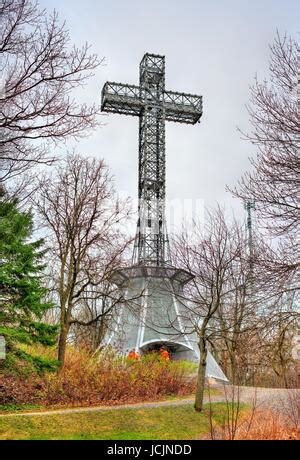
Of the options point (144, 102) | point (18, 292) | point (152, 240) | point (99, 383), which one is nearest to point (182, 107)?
point (144, 102)

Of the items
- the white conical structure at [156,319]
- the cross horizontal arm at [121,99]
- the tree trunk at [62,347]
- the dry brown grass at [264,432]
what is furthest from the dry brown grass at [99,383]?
the cross horizontal arm at [121,99]

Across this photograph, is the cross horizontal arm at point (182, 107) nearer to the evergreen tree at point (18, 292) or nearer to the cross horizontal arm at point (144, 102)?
the cross horizontal arm at point (144, 102)

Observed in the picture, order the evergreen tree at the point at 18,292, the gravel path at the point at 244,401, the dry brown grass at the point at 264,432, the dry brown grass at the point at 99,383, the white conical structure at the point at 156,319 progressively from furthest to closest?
the white conical structure at the point at 156,319, the evergreen tree at the point at 18,292, the dry brown grass at the point at 99,383, the gravel path at the point at 244,401, the dry brown grass at the point at 264,432

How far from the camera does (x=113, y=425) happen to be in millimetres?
9844

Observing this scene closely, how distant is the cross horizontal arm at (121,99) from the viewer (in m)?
21.5

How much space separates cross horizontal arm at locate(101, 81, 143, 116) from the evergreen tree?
9.15m

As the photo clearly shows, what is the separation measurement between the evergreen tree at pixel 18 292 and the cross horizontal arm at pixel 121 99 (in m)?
9.15

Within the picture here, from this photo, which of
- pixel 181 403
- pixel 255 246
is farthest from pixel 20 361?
pixel 255 246

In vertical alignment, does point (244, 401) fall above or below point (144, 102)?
below

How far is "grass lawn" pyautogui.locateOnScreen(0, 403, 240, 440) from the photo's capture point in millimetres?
8828

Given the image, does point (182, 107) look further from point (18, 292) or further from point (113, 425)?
point (113, 425)

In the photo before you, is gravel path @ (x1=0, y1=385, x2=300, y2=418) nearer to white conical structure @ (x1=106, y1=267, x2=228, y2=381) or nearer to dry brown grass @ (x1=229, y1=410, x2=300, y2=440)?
dry brown grass @ (x1=229, y1=410, x2=300, y2=440)

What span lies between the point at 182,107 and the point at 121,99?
2788mm

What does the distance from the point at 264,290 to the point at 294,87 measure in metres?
3.57
